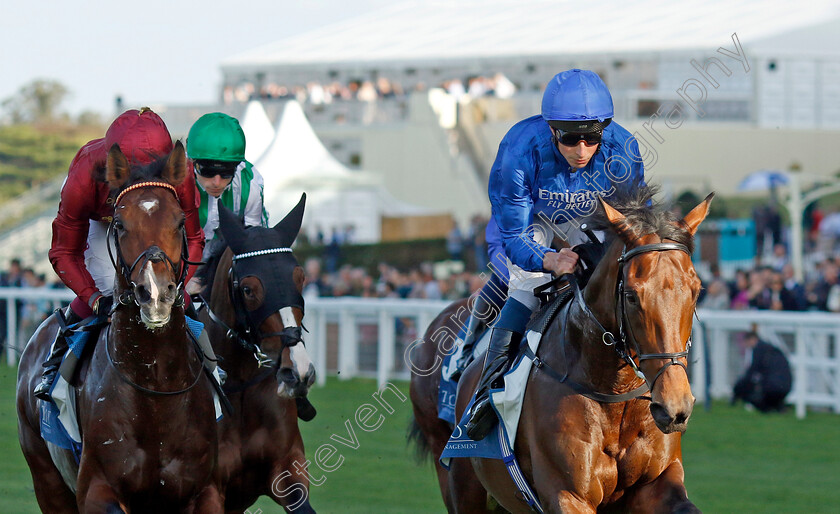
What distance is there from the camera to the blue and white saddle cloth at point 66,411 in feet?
15.5

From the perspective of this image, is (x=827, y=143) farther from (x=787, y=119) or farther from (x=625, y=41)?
(x=625, y=41)

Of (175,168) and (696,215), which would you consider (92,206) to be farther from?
(696,215)

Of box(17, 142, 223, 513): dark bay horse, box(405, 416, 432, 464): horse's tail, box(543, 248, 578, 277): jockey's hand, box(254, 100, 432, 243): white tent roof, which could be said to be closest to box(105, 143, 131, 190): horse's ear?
box(17, 142, 223, 513): dark bay horse

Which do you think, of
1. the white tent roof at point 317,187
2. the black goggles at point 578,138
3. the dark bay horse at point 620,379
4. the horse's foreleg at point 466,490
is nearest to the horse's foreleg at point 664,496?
the dark bay horse at point 620,379

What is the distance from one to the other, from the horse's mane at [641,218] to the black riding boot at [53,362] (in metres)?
2.24

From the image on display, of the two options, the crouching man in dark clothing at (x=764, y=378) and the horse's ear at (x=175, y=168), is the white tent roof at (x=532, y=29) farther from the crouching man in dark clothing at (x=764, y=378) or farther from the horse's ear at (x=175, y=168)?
the horse's ear at (x=175, y=168)

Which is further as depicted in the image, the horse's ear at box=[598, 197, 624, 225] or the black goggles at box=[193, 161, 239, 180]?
the black goggles at box=[193, 161, 239, 180]

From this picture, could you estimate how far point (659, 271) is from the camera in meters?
3.78

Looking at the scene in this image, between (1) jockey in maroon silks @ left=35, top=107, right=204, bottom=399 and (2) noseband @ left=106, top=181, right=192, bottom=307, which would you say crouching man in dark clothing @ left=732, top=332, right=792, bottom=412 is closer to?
(1) jockey in maroon silks @ left=35, top=107, right=204, bottom=399

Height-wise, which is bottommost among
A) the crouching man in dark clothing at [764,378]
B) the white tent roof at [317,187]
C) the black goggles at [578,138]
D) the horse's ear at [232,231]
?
the crouching man in dark clothing at [764,378]

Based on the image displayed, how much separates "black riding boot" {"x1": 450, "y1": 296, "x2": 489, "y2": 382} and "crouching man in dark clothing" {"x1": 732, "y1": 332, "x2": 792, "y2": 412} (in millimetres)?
6529

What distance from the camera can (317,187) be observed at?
24812 mm

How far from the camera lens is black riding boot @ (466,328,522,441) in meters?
4.70

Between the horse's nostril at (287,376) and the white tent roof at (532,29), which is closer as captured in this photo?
the horse's nostril at (287,376)
